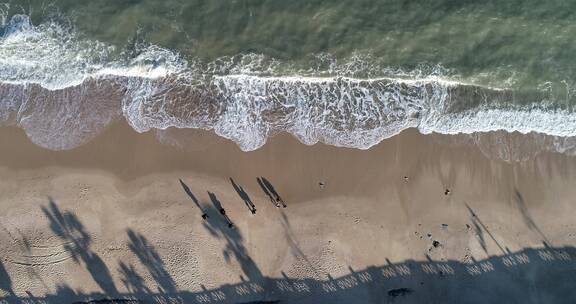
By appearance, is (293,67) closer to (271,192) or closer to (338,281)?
(271,192)

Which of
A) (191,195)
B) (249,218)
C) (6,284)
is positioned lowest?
(249,218)

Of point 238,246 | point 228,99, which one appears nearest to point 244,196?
point 238,246

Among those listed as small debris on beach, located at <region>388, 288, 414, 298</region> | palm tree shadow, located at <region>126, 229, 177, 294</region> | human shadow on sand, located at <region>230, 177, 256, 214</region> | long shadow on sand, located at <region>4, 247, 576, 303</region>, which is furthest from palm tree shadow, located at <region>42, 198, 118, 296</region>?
small debris on beach, located at <region>388, 288, 414, 298</region>

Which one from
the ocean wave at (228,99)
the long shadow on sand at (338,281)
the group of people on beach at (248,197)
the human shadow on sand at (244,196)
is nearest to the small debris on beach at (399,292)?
the long shadow on sand at (338,281)

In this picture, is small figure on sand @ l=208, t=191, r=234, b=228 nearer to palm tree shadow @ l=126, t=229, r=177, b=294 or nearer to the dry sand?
the dry sand

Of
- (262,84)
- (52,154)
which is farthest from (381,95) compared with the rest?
(52,154)

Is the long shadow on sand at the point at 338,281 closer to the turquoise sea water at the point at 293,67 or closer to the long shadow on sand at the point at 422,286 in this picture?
the long shadow on sand at the point at 422,286

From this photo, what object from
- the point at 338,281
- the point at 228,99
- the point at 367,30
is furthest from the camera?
the point at 367,30
